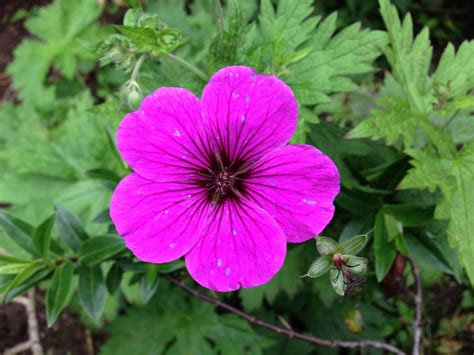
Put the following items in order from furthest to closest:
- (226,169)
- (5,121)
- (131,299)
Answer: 1. (5,121)
2. (131,299)
3. (226,169)

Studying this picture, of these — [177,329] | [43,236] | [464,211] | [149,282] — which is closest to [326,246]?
[464,211]

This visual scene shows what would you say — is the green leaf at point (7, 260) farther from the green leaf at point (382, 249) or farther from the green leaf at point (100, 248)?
the green leaf at point (382, 249)

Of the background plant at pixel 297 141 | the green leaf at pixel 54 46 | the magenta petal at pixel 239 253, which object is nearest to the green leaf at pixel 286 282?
the background plant at pixel 297 141

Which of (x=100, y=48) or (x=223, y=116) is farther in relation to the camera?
(x=100, y=48)

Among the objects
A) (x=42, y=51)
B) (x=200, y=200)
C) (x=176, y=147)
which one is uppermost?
(x=176, y=147)

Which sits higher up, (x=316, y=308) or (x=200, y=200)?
(x=200, y=200)

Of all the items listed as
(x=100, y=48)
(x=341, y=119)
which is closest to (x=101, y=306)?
(x=100, y=48)

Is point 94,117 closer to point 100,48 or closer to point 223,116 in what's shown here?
point 100,48
